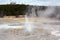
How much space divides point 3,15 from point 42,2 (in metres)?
4.77

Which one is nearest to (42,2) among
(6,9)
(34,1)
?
(34,1)

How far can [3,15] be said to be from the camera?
13.4 meters

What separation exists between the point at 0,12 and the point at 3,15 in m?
0.33

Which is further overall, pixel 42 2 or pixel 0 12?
pixel 0 12

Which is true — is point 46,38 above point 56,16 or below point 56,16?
above

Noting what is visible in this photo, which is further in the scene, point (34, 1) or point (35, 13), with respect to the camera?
point (35, 13)

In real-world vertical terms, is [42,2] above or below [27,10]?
above

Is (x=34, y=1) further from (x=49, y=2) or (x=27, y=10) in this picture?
(x=27, y=10)

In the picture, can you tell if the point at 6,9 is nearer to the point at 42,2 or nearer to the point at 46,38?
the point at 42,2

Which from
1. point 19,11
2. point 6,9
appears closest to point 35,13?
point 19,11

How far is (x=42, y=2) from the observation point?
963 centimetres

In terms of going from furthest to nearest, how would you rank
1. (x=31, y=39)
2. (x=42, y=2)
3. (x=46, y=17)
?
(x=46, y=17), (x=42, y=2), (x=31, y=39)

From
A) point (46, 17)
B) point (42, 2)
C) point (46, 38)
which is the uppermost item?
point (42, 2)

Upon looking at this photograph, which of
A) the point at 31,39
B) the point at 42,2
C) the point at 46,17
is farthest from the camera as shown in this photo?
the point at 46,17
